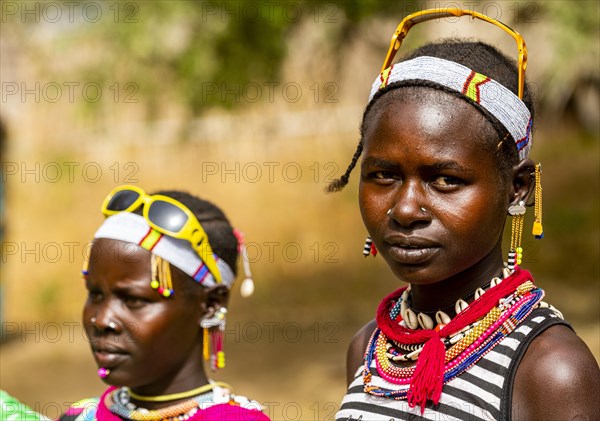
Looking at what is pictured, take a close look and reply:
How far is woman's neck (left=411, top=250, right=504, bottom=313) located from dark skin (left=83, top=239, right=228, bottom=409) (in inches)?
49.6

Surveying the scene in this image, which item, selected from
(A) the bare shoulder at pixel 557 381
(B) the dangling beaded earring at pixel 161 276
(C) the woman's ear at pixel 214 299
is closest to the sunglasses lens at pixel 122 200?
(B) the dangling beaded earring at pixel 161 276

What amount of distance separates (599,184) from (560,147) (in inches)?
36.0

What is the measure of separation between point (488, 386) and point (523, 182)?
0.57 meters

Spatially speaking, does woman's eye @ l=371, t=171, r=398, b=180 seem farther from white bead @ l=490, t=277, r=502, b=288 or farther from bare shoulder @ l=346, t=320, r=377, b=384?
bare shoulder @ l=346, t=320, r=377, b=384

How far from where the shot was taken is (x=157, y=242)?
327 centimetres

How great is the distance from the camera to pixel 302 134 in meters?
14.1

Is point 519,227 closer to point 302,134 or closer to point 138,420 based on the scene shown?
point 138,420

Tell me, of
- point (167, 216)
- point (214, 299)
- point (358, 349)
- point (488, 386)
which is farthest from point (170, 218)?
point (488, 386)

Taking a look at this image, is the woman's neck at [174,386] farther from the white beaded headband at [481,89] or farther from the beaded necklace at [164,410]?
the white beaded headband at [481,89]

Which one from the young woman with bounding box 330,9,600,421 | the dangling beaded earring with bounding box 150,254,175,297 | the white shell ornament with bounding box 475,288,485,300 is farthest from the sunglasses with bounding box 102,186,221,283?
the white shell ornament with bounding box 475,288,485,300

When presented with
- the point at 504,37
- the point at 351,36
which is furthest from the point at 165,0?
the point at 504,37

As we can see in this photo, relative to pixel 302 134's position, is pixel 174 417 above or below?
below

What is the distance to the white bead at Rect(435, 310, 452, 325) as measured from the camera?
2.23 m

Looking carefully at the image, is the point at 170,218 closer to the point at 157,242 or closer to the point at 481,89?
the point at 157,242
